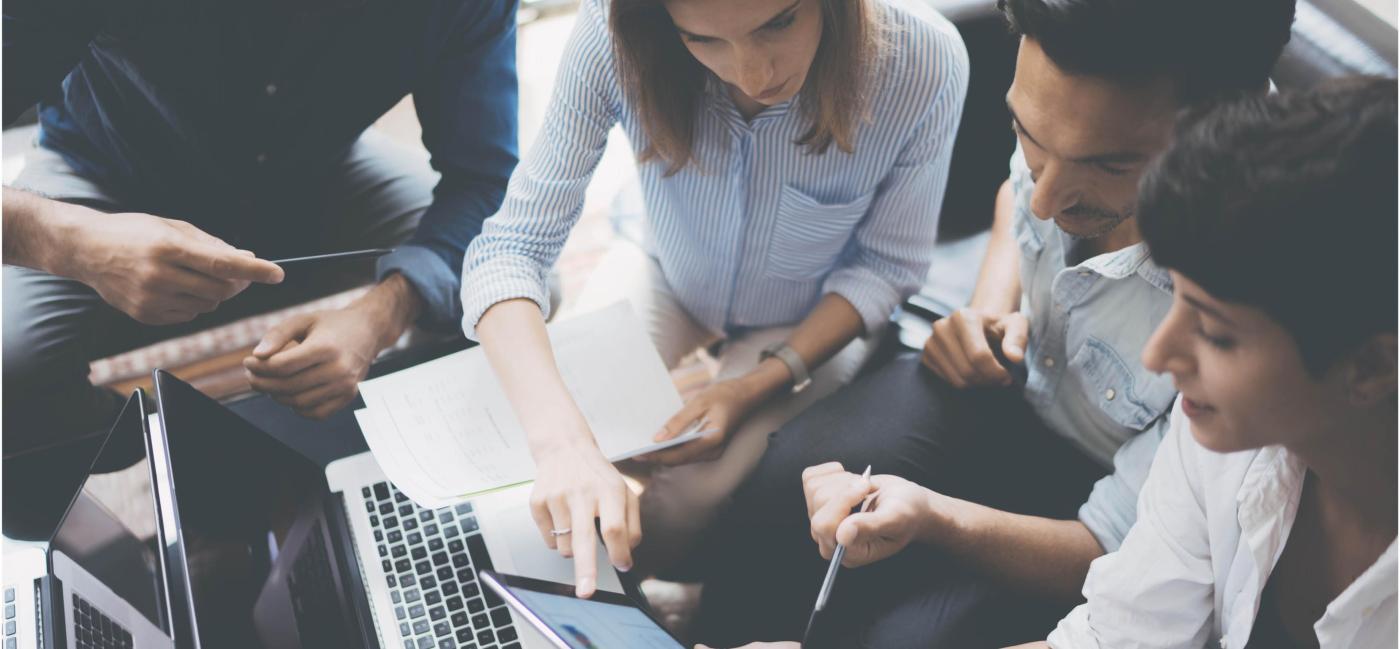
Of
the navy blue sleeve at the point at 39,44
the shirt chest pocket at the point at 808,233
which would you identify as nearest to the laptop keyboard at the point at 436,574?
the shirt chest pocket at the point at 808,233

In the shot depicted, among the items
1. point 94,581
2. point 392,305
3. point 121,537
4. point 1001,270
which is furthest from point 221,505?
point 1001,270

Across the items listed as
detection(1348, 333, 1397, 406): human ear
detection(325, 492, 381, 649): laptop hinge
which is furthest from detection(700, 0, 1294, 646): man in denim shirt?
detection(325, 492, 381, 649): laptop hinge

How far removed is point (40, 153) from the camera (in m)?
1.49

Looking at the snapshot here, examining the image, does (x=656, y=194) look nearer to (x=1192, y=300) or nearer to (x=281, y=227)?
(x=281, y=227)

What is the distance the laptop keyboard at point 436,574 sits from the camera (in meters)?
0.96

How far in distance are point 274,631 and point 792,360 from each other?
0.73 meters

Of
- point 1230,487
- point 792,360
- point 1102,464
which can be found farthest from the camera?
point 792,360

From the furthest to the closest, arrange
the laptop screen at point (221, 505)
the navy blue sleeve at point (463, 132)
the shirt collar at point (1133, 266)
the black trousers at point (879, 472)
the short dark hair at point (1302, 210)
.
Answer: the navy blue sleeve at point (463, 132) < the black trousers at point (879, 472) < the shirt collar at point (1133, 266) < the laptop screen at point (221, 505) < the short dark hair at point (1302, 210)

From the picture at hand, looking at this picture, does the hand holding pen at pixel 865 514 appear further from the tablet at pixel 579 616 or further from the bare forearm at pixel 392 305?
the bare forearm at pixel 392 305

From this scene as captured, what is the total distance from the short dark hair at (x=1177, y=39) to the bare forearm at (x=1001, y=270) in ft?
1.43

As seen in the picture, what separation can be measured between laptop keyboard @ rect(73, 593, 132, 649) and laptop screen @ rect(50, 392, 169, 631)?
0.12ft

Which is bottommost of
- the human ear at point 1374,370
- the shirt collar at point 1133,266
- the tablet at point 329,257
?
the human ear at point 1374,370

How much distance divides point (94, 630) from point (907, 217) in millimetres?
1016

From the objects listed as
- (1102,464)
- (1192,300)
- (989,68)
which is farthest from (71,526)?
(989,68)
